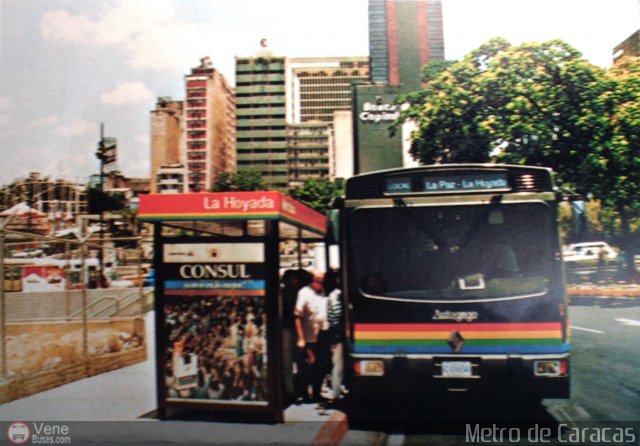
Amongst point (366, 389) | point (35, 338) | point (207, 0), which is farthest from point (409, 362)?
point (35, 338)

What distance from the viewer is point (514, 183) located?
17.4 feet

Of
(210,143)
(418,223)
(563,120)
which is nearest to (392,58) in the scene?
(563,120)

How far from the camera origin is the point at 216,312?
5195 mm

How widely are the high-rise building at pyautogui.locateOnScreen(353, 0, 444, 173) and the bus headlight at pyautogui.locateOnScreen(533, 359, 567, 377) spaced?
417 cm

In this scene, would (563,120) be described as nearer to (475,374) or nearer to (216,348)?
(475,374)

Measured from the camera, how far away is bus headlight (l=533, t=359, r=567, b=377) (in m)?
4.89

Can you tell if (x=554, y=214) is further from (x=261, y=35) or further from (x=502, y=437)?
(x=261, y=35)

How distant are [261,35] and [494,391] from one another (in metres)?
4.74

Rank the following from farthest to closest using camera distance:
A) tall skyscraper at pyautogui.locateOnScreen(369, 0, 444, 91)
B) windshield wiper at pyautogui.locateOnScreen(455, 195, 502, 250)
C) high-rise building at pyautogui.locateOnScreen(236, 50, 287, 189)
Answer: high-rise building at pyautogui.locateOnScreen(236, 50, 287, 189) < tall skyscraper at pyautogui.locateOnScreen(369, 0, 444, 91) < windshield wiper at pyautogui.locateOnScreen(455, 195, 502, 250)

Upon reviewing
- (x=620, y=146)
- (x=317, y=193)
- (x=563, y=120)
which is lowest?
(x=620, y=146)

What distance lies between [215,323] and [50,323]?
5206 millimetres

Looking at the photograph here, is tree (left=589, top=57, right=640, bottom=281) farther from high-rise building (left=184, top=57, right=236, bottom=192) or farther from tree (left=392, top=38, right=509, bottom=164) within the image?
high-rise building (left=184, top=57, right=236, bottom=192)

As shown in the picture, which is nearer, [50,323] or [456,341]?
[456,341]

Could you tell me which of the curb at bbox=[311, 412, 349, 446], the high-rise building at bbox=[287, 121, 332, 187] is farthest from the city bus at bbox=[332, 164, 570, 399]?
the high-rise building at bbox=[287, 121, 332, 187]
